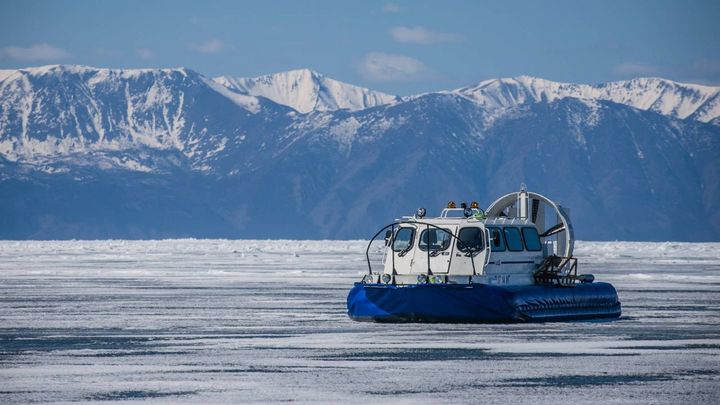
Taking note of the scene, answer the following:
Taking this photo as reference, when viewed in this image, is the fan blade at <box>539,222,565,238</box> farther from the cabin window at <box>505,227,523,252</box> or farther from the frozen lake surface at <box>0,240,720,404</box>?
A: the frozen lake surface at <box>0,240,720,404</box>

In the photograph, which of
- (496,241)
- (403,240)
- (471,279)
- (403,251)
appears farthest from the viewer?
(403,240)

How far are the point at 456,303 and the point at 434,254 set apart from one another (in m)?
1.60

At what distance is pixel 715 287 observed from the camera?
51.1 meters

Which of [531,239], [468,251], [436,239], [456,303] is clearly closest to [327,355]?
[456,303]

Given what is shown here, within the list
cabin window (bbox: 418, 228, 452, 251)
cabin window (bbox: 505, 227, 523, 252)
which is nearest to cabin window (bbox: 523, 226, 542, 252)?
cabin window (bbox: 505, 227, 523, 252)

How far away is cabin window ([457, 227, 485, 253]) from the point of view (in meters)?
32.2

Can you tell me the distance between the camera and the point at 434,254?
107ft

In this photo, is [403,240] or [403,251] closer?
[403,251]

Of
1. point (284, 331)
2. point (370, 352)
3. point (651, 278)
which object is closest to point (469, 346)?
point (370, 352)

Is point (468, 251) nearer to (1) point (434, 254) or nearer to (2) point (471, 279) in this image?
(2) point (471, 279)

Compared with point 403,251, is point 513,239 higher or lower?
higher

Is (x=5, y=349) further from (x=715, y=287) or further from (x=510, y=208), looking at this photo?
(x=715, y=287)

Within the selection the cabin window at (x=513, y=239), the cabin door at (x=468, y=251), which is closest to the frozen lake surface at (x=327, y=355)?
the cabin door at (x=468, y=251)

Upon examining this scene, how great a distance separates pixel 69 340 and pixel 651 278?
3698 centimetres
